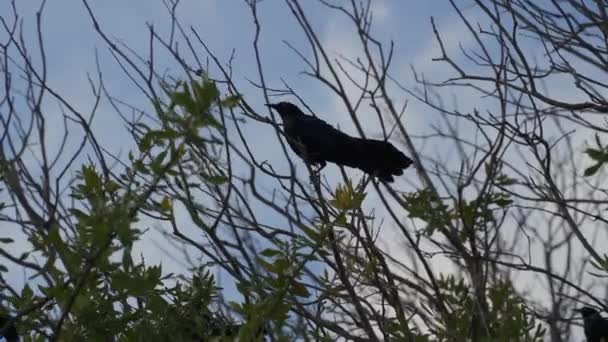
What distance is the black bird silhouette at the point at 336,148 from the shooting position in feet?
15.5

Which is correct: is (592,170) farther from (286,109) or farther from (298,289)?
(286,109)

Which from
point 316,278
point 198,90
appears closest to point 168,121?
point 198,90

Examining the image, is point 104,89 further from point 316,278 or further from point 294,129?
point 294,129

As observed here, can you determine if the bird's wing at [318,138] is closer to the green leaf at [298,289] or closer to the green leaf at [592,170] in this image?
the green leaf at [592,170]

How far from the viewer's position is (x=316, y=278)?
316 cm

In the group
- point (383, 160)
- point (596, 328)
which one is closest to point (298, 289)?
point (383, 160)

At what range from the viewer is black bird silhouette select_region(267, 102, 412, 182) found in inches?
186

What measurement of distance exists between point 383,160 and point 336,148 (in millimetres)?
841

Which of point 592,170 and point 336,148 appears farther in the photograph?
point 336,148

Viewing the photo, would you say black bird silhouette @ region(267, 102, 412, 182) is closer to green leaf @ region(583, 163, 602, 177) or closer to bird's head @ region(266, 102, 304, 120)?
bird's head @ region(266, 102, 304, 120)

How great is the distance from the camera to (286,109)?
6.57m

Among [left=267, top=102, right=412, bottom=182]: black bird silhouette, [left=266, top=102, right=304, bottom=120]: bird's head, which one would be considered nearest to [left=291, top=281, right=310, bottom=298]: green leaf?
[left=267, top=102, right=412, bottom=182]: black bird silhouette

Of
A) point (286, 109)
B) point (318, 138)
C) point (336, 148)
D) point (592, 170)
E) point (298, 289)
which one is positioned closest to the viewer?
point (298, 289)

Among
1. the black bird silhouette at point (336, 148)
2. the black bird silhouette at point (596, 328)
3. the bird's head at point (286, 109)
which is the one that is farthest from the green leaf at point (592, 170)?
the bird's head at point (286, 109)
